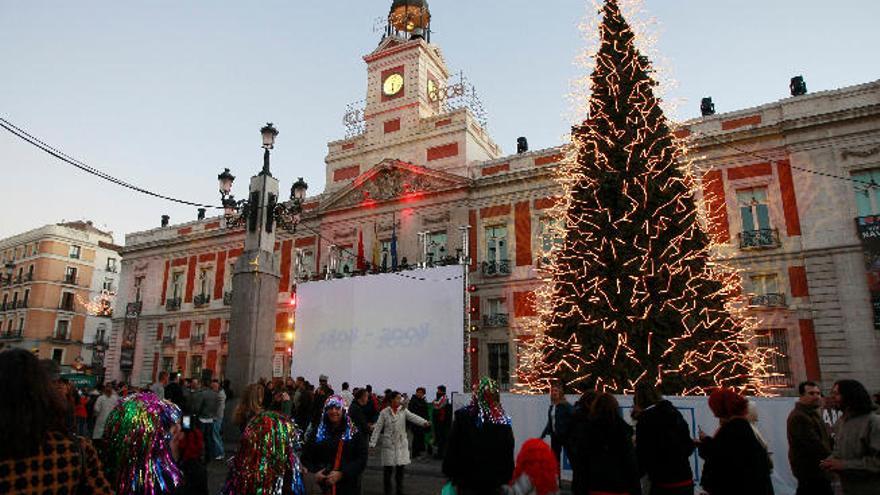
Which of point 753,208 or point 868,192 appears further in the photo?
point 753,208

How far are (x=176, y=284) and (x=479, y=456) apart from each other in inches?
1250

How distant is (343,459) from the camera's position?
14.8 ft

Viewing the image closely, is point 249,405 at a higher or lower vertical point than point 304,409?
higher

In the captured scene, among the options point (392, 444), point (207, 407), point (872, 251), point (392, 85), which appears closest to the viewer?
point (392, 444)

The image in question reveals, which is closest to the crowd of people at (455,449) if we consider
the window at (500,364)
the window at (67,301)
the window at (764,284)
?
the window at (764,284)

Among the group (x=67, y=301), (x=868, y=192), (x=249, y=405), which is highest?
(x=67, y=301)

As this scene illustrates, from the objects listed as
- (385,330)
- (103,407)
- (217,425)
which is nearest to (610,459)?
(217,425)

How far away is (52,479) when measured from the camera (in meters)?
2.09

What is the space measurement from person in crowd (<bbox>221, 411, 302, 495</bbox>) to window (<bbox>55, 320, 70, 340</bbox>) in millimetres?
53311

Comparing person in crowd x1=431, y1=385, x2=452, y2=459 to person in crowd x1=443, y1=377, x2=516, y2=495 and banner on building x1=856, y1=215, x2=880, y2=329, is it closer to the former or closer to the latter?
person in crowd x1=443, y1=377, x2=516, y2=495

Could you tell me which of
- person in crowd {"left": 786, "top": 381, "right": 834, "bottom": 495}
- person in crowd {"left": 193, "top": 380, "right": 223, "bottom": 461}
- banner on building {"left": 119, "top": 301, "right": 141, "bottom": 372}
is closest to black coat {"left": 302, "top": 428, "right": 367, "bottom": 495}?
person in crowd {"left": 786, "top": 381, "right": 834, "bottom": 495}

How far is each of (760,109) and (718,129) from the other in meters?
1.43

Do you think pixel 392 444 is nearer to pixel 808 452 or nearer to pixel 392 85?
pixel 808 452

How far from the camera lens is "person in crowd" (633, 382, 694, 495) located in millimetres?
4332
